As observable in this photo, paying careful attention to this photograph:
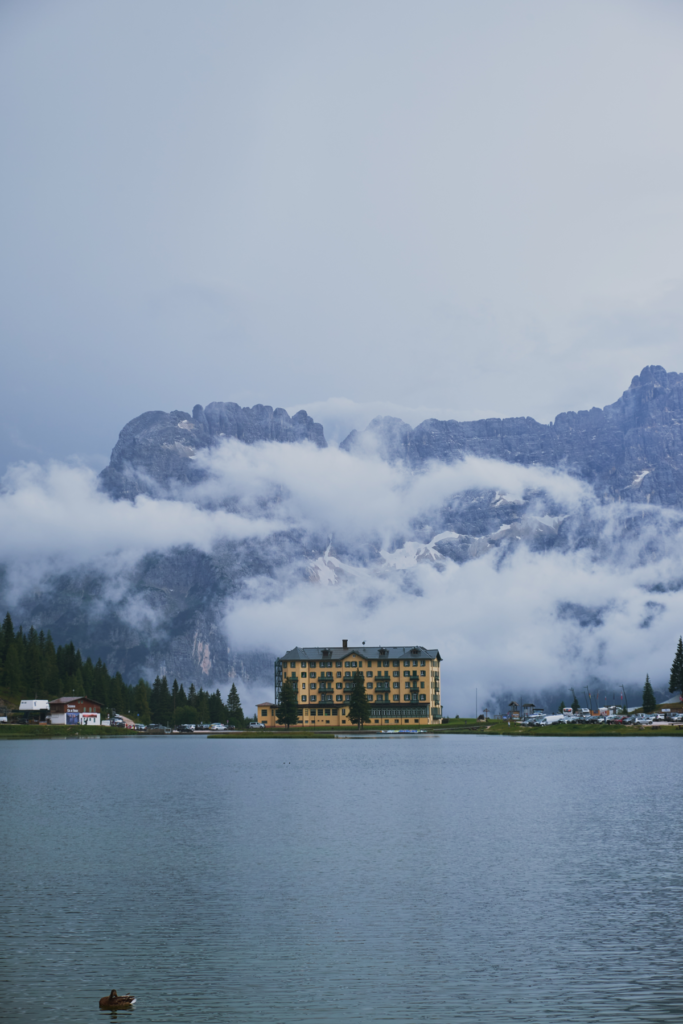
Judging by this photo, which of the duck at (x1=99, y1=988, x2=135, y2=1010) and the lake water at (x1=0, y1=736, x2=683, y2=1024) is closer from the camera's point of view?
the duck at (x1=99, y1=988, x2=135, y2=1010)

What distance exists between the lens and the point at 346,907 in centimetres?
4141

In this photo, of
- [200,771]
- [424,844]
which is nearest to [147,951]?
→ [424,844]

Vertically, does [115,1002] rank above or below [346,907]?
above

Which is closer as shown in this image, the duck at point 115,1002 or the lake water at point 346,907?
the duck at point 115,1002

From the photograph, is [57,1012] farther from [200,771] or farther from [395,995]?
[200,771]

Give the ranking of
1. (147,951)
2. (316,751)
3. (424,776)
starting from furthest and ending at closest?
(316,751) → (424,776) → (147,951)

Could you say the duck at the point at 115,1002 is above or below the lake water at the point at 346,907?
above

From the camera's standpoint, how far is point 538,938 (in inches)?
1426

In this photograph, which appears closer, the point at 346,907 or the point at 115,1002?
the point at 115,1002

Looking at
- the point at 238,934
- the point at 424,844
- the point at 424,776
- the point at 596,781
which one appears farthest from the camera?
the point at 424,776

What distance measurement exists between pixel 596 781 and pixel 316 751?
292 ft

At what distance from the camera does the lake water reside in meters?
29.2

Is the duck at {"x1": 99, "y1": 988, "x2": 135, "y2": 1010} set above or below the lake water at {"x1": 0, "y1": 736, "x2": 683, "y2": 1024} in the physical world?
above

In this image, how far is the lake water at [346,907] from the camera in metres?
29.2
